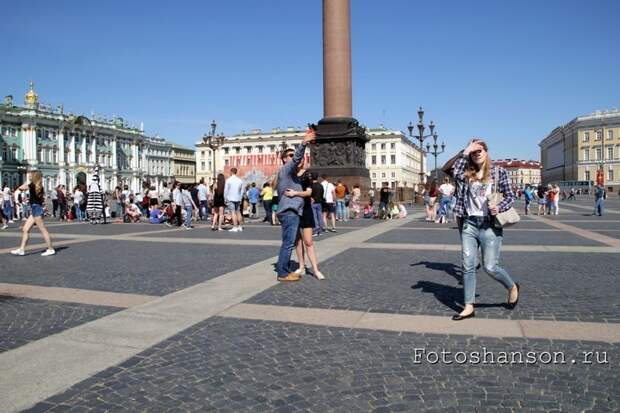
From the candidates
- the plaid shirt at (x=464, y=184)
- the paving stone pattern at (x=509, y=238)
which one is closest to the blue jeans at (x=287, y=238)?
the plaid shirt at (x=464, y=184)

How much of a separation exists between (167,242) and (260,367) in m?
9.54

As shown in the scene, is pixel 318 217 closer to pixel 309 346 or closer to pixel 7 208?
pixel 309 346

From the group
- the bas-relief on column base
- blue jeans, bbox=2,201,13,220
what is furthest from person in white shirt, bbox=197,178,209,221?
blue jeans, bbox=2,201,13,220

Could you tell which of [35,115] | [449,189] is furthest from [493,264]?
[35,115]

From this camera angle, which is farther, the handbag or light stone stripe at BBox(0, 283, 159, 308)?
light stone stripe at BBox(0, 283, 159, 308)

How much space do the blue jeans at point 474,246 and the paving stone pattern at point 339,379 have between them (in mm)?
845

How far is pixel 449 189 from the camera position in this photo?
19906 millimetres

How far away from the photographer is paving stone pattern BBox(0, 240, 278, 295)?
7.13 meters

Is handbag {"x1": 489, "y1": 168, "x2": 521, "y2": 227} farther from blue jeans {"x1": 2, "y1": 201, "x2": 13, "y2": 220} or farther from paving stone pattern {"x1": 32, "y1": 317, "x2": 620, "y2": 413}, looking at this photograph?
blue jeans {"x1": 2, "y1": 201, "x2": 13, "y2": 220}

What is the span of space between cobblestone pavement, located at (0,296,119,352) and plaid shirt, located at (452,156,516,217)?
12.4 ft

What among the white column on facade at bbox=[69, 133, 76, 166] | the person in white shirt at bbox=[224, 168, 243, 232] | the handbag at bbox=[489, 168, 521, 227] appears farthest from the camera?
the white column on facade at bbox=[69, 133, 76, 166]

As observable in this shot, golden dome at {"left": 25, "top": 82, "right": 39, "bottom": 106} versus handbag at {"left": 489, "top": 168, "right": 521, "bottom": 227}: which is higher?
golden dome at {"left": 25, "top": 82, "right": 39, "bottom": 106}

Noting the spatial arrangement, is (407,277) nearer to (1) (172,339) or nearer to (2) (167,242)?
(1) (172,339)

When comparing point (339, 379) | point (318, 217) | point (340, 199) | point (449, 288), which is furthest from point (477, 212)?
point (340, 199)
